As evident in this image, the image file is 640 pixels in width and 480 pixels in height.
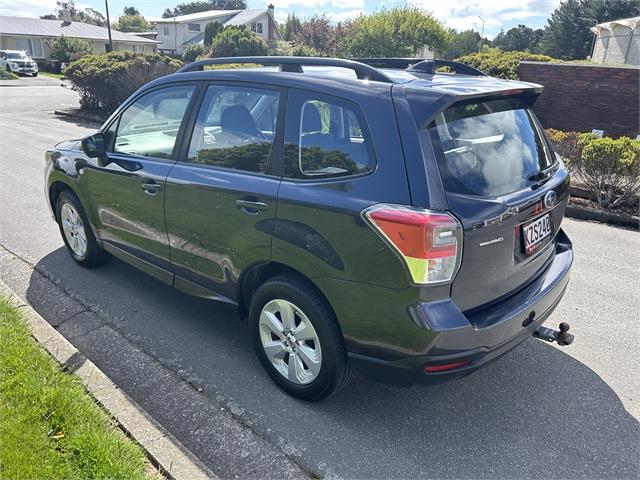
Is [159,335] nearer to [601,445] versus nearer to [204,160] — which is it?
[204,160]

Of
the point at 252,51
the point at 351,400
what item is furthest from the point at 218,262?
the point at 252,51

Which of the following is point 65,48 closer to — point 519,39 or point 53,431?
point 53,431

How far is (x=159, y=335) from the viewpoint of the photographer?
367cm

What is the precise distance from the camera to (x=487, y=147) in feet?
8.63

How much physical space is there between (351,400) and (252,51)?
37.1m

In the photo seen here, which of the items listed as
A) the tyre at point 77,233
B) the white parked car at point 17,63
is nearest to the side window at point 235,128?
the tyre at point 77,233

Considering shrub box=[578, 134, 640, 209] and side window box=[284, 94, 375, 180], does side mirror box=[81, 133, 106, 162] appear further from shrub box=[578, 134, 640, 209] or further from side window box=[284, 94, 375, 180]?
shrub box=[578, 134, 640, 209]

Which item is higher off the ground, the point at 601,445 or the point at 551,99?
the point at 551,99

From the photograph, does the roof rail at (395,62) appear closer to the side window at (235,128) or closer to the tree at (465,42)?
the side window at (235,128)

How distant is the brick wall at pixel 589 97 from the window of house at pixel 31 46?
54573mm

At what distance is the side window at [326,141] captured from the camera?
251 centimetres

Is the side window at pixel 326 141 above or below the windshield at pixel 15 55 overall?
below

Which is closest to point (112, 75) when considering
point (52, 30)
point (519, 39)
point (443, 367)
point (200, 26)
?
point (443, 367)

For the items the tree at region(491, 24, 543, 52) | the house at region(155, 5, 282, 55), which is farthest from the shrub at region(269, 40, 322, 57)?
the tree at region(491, 24, 543, 52)
